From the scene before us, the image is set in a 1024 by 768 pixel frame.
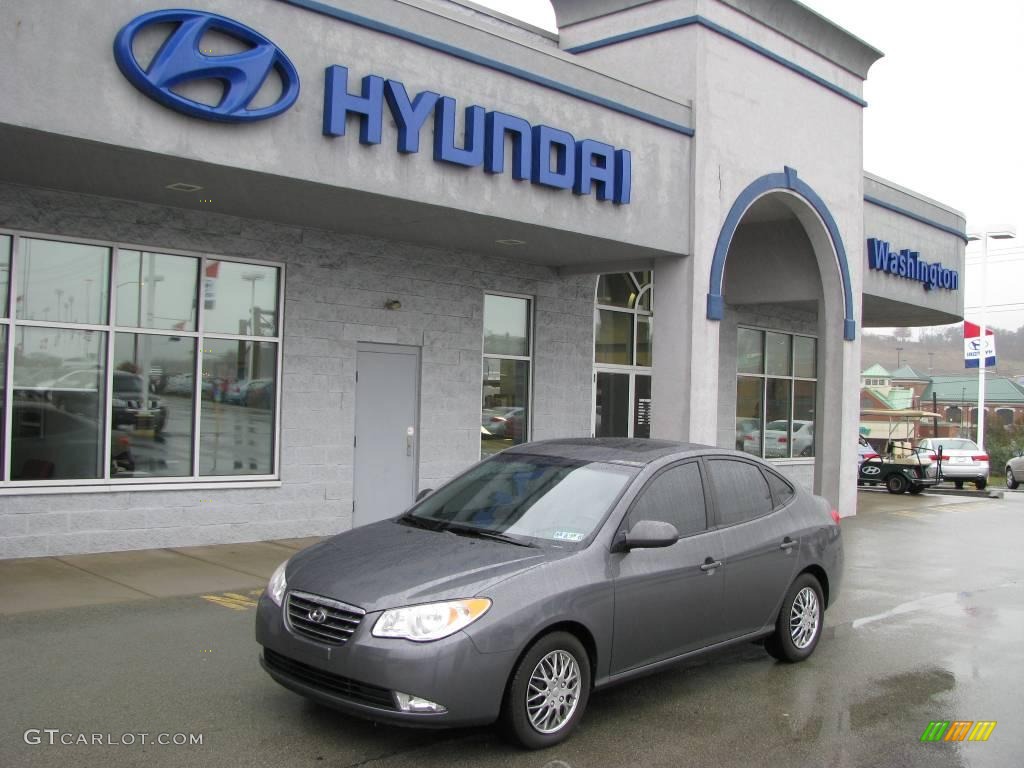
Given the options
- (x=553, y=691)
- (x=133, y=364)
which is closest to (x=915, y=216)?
(x=133, y=364)

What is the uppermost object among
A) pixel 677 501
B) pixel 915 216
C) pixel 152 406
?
pixel 915 216

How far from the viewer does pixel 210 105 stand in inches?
331

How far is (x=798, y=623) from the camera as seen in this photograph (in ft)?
23.9

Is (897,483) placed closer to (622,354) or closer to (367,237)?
(622,354)

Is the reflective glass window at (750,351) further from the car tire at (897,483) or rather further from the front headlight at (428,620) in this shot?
the front headlight at (428,620)

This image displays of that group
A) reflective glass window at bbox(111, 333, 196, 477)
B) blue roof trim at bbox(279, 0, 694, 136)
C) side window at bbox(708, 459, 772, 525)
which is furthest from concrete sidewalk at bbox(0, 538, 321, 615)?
blue roof trim at bbox(279, 0, 694, 136)

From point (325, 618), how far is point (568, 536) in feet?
4.89

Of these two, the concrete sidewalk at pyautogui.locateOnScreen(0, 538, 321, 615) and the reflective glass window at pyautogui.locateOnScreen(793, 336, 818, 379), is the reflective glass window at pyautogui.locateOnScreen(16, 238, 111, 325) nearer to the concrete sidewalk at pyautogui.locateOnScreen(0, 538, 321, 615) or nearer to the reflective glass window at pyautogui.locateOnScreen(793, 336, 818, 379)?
the concrete sidewalk at pyautogui.locateOnScreen(0, 538, 321, 615)

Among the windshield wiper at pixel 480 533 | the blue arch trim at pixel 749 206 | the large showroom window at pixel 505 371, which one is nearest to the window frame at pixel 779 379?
the blue arch trim at pixel 749 206

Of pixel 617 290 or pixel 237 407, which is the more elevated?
pixel 617 290

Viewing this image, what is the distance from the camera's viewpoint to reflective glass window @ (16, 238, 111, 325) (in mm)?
9656

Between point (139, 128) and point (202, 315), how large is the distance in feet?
10.3

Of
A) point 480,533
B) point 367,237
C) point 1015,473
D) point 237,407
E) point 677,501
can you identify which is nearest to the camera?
point 480,533

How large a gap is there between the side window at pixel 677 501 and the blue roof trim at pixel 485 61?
17.9 ft
